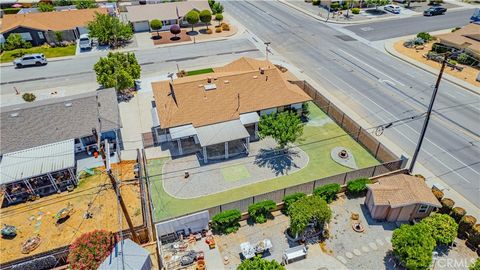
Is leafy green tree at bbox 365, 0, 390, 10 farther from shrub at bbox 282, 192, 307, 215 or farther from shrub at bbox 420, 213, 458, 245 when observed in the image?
shrub at bbox 282, 192, 307, 215

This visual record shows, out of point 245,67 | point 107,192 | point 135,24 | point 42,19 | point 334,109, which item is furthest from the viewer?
point 135,24

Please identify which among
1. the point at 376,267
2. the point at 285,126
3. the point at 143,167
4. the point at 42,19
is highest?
the point at 42,19

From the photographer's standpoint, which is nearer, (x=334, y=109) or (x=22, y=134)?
(x=22, y=134)

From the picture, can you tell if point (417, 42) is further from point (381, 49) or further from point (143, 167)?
point (143, 167)

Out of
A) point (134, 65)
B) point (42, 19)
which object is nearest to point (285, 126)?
point (134, 65)

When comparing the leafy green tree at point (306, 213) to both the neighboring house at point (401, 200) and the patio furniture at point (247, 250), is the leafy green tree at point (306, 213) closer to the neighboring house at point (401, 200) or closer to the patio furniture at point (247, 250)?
the patio furniture at point (247, 250)

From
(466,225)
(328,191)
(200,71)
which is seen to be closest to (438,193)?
(466,225)
